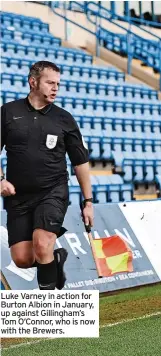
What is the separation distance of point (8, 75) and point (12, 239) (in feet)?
31.8

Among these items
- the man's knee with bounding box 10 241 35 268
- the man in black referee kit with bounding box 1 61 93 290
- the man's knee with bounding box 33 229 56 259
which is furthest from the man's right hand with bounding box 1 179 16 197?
the man's knee with bounding box 10 241 35 268

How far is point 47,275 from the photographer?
496 centimetres

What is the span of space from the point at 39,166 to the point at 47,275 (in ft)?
2.41

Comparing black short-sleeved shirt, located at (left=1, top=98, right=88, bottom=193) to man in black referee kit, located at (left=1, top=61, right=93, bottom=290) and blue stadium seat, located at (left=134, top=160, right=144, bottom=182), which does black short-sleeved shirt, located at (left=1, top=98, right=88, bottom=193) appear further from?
blue stadium seat, located at (left=134, top=160, right=144, bottom=182)

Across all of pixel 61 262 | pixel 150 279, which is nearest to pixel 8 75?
pixel 150 279

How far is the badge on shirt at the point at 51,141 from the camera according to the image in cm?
473

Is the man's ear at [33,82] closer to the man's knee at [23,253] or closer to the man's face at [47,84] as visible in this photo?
the man's face at [47,84]

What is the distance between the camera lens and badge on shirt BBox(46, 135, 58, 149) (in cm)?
473

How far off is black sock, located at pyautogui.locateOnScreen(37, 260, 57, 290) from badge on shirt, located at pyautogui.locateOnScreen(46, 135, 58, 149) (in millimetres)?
778

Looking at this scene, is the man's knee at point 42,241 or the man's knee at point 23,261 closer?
the man's knee at point 42,241

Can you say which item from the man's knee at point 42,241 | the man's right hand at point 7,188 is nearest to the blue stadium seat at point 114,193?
the man's knee at point 42,241

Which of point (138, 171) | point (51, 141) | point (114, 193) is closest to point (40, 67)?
point (51, 141)

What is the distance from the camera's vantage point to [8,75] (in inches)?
561

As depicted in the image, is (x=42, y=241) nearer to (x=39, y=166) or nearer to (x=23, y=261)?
(x=23, y=261)
